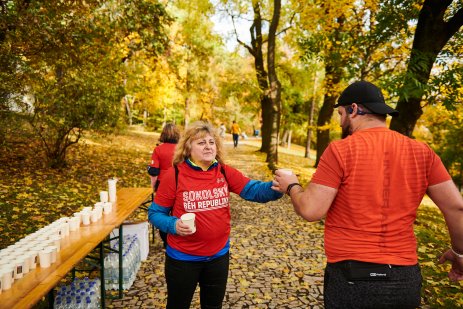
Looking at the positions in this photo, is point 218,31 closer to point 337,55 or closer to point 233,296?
point 337,55

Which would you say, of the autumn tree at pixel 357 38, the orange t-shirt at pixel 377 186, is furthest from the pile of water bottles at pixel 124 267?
the autumn tree at pixel 357 38

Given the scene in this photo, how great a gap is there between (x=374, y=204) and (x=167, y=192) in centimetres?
158

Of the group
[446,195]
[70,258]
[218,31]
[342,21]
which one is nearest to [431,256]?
[446,195]

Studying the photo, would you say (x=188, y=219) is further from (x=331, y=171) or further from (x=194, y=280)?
(x=331, y=171)

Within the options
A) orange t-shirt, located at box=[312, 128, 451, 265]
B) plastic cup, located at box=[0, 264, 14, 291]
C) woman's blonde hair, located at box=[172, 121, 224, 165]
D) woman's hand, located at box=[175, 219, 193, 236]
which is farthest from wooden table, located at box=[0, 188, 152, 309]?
orange t-shirt, located at box=[312, 128, 451, 265]

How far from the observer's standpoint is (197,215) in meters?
2.67

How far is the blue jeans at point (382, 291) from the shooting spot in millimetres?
1827

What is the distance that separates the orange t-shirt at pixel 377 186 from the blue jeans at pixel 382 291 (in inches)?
3.0

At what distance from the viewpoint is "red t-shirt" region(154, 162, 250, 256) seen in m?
2.67

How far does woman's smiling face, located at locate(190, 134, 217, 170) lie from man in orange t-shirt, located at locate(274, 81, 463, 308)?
112 centimetres

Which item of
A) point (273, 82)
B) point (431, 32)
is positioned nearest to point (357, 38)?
point (431, 32)

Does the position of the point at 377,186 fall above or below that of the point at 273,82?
below

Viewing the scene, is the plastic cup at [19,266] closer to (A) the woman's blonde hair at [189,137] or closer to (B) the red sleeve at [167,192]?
(B) the red sleeve at [167,192]

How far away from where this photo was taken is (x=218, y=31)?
67.4ft
